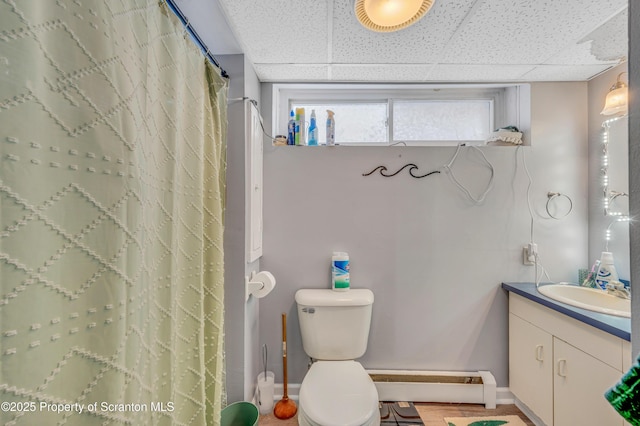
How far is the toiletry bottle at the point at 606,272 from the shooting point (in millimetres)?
1415

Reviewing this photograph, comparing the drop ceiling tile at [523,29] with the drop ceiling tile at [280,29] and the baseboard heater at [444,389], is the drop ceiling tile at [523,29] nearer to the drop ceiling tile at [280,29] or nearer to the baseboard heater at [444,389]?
the drop ceiling tile at [280,29]

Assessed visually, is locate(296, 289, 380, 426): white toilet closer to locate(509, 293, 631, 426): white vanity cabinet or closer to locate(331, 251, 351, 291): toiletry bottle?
locate(331, 251, 351, 291): toiletry bottle

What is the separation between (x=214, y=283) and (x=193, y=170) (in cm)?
46

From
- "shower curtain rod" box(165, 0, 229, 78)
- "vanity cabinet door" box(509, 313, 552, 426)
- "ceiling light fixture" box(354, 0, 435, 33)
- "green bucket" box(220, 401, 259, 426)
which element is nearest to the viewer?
"shower curtain rod" box(165, 0, 229, 78)

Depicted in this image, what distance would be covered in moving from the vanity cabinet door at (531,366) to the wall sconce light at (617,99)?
1.28 metres

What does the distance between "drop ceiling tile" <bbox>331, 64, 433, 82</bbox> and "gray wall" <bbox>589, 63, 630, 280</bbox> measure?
1.06 metres

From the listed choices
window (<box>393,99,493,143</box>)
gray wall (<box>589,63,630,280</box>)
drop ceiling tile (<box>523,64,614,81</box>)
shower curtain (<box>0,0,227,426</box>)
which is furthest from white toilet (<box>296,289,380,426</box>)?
drop ceiling tile (<box>523,64,614,81</box>)

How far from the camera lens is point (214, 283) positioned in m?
1.05

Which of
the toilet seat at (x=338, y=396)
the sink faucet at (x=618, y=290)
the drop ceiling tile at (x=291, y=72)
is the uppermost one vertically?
the drop ceiling tile at (x=291, y=72)

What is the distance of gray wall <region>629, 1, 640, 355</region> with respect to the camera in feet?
1.45

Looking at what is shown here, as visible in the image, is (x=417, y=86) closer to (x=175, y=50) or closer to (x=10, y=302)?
(x=175, y=50)

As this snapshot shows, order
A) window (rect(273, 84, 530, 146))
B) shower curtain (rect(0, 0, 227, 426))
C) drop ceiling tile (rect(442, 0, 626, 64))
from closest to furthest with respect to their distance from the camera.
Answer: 1. shower curtain (rect(0, 0, 227, 426))
2. drop ceiling tile (rect(442, 0, 626, 64))
3. window (rect(273, 84, 530, 146))

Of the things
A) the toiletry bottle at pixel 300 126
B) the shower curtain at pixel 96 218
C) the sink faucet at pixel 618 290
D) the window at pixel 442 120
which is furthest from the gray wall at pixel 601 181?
the shower curtain at pixel 96 218

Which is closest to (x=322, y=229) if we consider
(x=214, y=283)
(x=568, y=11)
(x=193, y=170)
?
(x=214, y=283)
